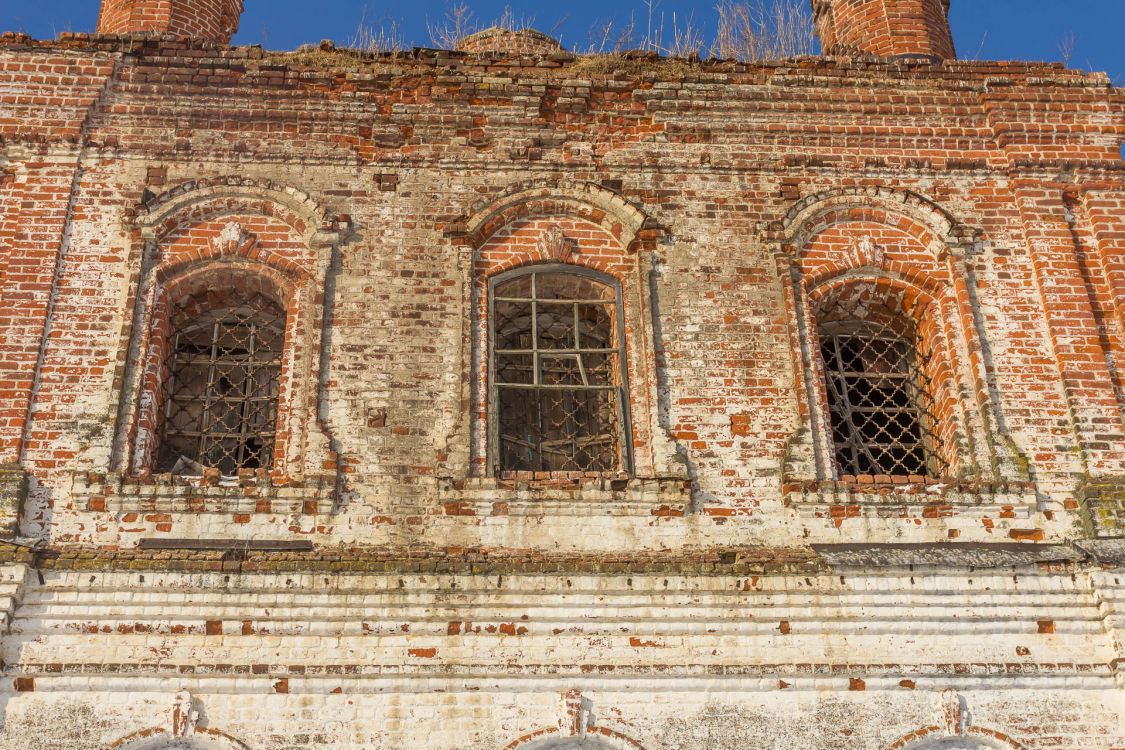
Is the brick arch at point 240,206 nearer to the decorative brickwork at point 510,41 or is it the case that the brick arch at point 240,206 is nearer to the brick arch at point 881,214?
the decorative brickwork at point 510,41

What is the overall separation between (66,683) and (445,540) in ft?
7.52

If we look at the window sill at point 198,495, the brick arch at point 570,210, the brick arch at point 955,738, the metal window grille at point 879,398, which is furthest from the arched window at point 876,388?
the window sill at point 198,495

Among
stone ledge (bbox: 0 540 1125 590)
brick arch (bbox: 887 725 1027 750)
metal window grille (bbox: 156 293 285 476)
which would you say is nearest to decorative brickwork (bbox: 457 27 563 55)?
metal window grille (bbox: 156 293 285 476)

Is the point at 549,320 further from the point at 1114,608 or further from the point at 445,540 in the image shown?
the point at 1114,608

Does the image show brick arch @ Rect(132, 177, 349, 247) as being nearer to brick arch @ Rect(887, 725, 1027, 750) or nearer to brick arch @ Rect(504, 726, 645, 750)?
brick arch @ Rect(504, 726, 645, 750)

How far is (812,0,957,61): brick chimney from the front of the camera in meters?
10.4

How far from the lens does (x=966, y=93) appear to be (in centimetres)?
965

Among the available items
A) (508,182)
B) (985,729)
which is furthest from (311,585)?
(985,729)

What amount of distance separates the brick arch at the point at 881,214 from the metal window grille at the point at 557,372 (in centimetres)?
152

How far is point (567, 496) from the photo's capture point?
779cm

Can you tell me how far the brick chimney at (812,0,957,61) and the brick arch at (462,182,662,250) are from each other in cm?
279

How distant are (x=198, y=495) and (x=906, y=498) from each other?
4.44m

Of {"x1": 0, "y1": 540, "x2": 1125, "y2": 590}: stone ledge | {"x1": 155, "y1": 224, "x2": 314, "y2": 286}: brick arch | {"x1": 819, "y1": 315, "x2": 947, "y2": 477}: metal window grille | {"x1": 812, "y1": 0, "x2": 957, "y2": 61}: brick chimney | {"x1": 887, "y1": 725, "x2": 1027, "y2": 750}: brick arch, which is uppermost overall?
{"x1": 812, "y1": 0, "x2": 957, "y2": 61}: brick chimney

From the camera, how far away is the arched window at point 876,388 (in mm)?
8523
